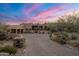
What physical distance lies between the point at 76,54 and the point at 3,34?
88 cm

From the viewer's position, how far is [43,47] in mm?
2734

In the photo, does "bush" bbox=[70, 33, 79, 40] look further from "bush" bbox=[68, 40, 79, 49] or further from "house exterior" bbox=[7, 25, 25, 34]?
"house exterior" bbox=[7, 25, 25, 34]

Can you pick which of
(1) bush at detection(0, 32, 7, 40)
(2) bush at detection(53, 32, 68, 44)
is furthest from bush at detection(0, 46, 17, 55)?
(2) bush at detection(53, 32, 68, 44)

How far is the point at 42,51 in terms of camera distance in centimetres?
273

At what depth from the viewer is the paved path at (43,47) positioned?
2.72 m

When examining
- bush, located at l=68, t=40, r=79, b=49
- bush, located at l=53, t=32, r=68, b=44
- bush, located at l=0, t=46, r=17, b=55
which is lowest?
bush, located at l=0, t=46, r=17, b=55

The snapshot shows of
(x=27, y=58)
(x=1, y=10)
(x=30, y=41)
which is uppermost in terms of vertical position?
(x=1, y=10)

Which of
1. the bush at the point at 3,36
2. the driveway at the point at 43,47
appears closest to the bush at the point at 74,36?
the driveway at the point at 43,47

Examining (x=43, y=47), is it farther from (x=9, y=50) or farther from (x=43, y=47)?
(x=9, y=50)

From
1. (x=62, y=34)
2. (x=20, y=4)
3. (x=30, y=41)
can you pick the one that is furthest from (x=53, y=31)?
(x=20, y=4)

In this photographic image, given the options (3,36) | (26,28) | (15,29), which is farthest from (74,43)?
(3,36)

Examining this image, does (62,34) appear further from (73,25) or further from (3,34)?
(3,34)

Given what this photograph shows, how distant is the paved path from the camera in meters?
2.72

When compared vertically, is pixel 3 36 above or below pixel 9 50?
above
